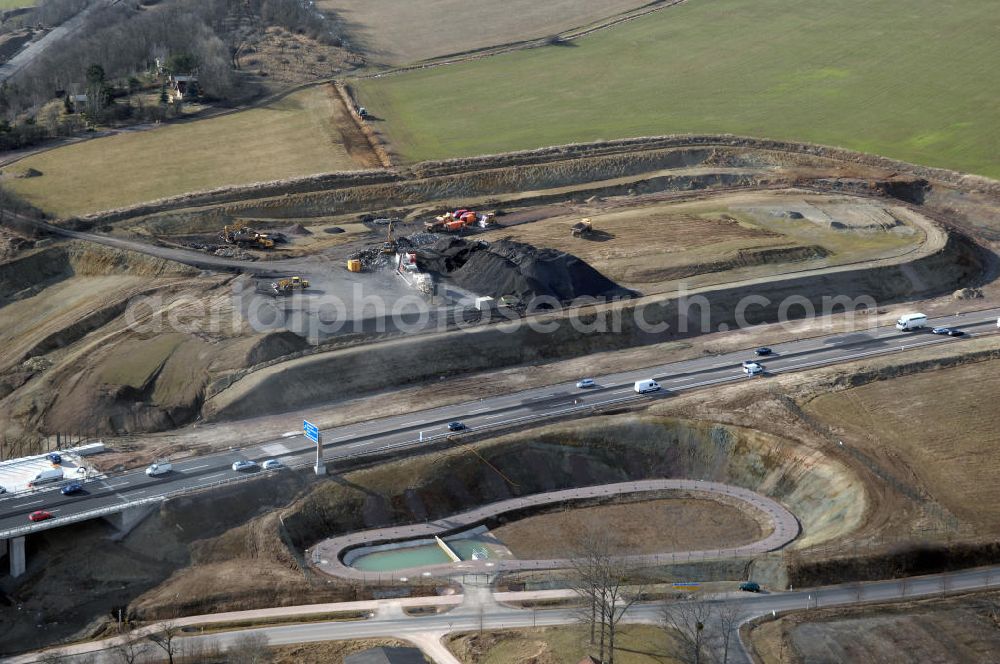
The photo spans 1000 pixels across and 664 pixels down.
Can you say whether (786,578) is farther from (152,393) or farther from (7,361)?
(7,361)

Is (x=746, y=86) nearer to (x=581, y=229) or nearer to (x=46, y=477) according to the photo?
(x=581, y=229)

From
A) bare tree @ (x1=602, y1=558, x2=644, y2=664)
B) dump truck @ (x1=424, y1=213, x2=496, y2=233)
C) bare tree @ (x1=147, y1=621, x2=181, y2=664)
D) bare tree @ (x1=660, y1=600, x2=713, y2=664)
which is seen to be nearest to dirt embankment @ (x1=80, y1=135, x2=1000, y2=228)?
dump truck @ (x1=424, y1=213, x2=496, y2=233)

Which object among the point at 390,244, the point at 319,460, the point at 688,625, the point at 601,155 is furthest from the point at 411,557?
the point at 601,155

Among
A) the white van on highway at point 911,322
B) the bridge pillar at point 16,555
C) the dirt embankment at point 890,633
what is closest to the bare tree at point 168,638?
the bridge pillar at point 16,555

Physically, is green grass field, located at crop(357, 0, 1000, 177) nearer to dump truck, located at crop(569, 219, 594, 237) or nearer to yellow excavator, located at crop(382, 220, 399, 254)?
yellow excavator, located at crop(382, 220, 399, 254)

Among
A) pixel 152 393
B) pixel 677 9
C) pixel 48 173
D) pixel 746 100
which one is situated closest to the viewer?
pixel 152 393

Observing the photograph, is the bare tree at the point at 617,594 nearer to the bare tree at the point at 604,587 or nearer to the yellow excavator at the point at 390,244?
the bare tree at the point at 604,587

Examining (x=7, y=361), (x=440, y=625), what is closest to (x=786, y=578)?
(x=440, y=625)
